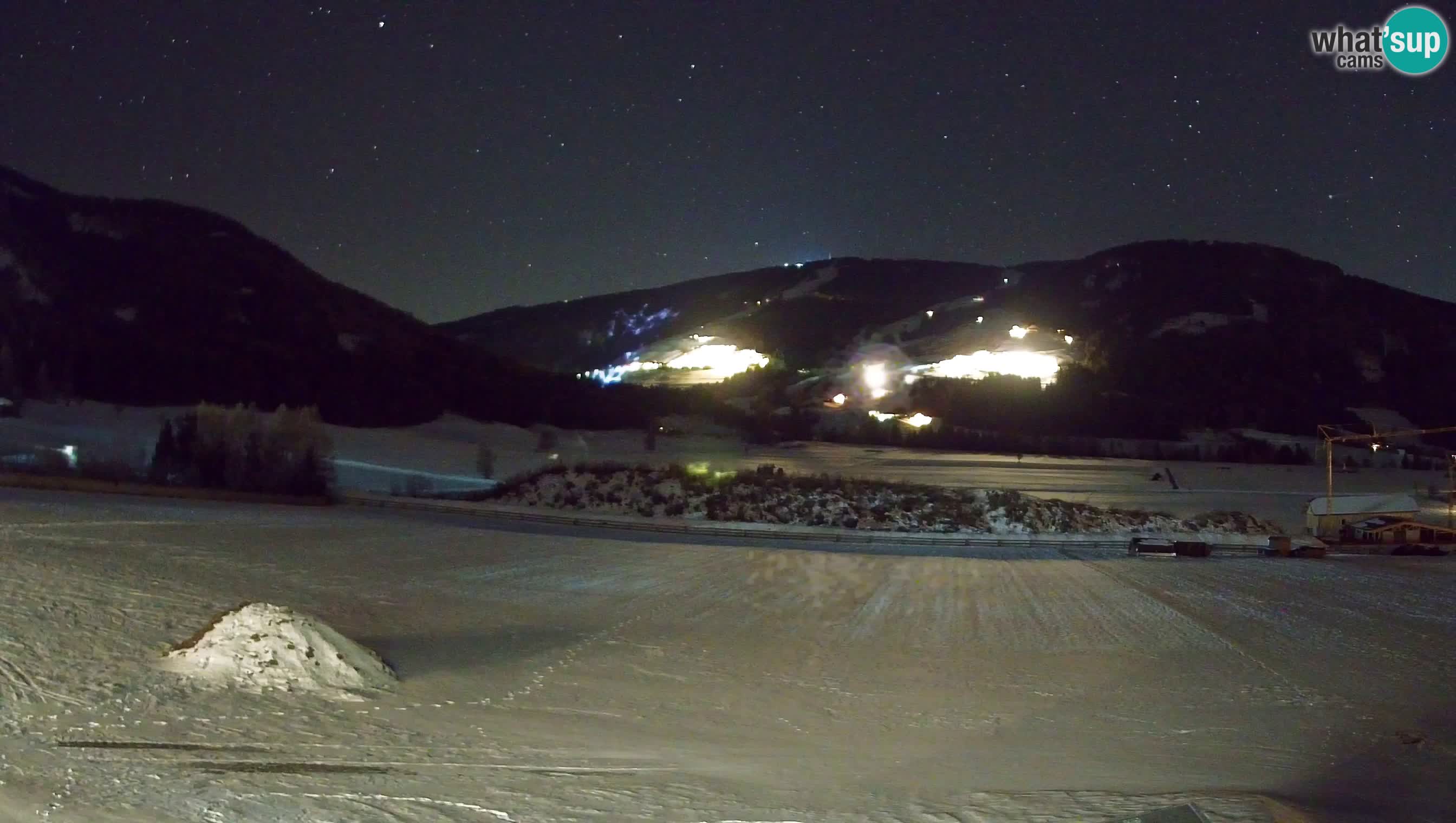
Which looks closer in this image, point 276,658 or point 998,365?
point 276,658

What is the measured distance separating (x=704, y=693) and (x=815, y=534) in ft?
65.7

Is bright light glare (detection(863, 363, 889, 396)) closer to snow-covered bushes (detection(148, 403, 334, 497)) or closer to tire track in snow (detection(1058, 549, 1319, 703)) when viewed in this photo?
snow-covered bushes (detection(148, 403, 334, 497))

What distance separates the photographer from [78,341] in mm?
81250

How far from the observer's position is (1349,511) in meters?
41.0

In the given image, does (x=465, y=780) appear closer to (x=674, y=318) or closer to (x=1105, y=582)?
(x=1105, y=582)

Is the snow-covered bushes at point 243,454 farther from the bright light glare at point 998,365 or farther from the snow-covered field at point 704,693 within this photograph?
the bright light glare at point 998,365

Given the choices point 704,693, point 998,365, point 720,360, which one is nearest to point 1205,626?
point 704,693

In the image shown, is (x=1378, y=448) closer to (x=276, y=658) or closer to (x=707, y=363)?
(x=276, y=658)

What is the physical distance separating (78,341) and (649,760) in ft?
279

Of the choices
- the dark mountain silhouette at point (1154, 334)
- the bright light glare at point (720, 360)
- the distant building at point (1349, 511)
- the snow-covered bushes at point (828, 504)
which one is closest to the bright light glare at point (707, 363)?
the bright light glare at point (720, 360)

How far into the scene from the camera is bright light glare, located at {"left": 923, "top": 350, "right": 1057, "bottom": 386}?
117 metres

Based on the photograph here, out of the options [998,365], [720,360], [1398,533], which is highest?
[720,360]

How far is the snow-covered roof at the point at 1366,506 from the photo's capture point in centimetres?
4072

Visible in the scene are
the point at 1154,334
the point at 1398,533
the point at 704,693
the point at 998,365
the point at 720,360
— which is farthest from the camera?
the point at 720,360
